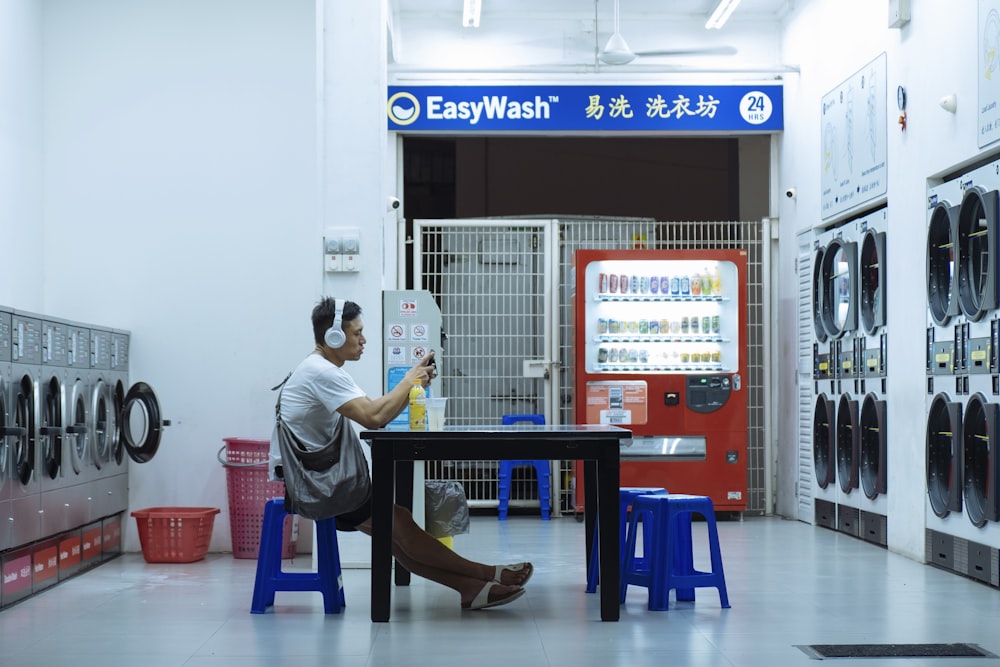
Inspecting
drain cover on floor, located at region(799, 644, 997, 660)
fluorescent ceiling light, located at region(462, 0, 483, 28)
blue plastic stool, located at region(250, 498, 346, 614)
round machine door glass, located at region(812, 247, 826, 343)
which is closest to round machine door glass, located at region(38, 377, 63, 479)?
blue plastic stool, located at region(250, 498, 346, 614)

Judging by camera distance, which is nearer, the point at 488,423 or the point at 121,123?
the point at 121,123

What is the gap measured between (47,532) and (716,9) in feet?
19.4

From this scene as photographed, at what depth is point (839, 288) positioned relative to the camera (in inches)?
310

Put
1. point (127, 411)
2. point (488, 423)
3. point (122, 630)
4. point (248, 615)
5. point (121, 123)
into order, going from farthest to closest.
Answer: point (488, 423), point (121, 123), point (127, 411), point (248, 615), point (122, 630)

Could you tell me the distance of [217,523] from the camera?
22.5 ft

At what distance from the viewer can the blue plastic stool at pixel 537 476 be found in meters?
8.87

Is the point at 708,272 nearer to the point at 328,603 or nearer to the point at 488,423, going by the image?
the point at 488,423

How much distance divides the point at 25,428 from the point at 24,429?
0.09 metres

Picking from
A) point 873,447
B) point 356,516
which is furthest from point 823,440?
point 356,516

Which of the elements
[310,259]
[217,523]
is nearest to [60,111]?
[310,259]

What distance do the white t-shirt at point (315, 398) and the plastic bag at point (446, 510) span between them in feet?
3.00

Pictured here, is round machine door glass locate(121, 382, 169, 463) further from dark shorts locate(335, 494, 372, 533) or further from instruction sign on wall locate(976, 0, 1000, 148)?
instruction sign on wall locate(976, 0, 1000, 148)

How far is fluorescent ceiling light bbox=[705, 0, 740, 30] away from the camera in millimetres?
8383

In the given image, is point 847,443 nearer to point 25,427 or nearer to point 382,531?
point 382,531
